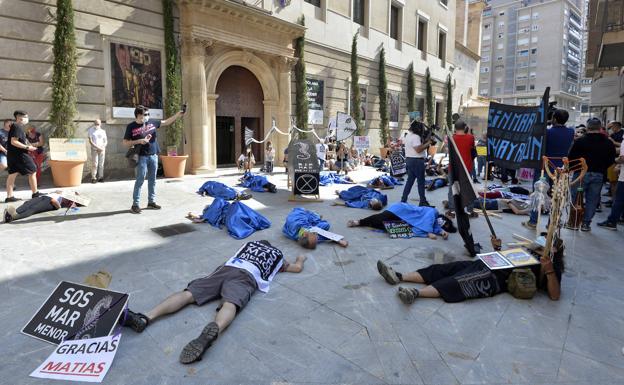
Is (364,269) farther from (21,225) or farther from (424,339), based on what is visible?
(21,225)

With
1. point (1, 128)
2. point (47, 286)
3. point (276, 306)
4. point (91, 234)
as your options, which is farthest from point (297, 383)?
point (1, 128)

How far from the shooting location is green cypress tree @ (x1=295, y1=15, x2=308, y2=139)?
17.0 meters

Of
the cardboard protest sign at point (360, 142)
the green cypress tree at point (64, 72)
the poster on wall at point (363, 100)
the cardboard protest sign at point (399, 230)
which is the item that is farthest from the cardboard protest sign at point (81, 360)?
the poster on wall at point (363, 100)

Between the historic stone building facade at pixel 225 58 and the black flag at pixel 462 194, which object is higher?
the historic stone building facade at pixel 225 58

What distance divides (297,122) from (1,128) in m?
10.8

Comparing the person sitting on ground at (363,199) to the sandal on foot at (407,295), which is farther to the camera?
the person sitting on ground at (363,199)

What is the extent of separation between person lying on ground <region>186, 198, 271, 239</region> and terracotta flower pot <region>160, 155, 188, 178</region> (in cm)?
596

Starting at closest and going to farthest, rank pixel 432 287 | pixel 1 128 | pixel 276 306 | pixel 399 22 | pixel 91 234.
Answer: pixel 276 306 < pixel 432 287 < pixel 91 234 < pixel 1 128 < pixel 399 22

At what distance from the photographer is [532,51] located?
8544 centimetres

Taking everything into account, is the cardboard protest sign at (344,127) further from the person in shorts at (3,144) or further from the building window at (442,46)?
the building window at (442,46)

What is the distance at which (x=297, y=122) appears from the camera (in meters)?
17.6

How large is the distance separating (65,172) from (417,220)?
9.04m

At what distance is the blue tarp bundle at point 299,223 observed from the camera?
5.88 meters

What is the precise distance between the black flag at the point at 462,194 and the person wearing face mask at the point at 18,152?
8007 millimetres
